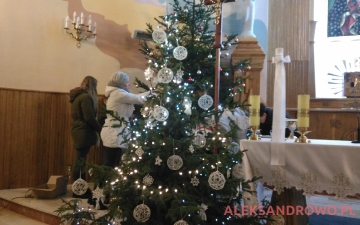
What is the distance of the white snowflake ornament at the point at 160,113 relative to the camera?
104 inches

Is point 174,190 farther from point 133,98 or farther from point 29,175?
point 29,175

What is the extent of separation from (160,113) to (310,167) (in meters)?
1.17

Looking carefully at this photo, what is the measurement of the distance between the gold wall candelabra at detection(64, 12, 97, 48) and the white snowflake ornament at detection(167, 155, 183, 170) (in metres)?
3.52

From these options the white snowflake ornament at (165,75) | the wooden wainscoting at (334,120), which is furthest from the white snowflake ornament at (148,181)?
the wooden wainscoting at (334,120)

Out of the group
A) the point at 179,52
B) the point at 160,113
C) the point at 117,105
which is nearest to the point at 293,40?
the point at 117,105

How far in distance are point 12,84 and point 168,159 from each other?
337 centimetres

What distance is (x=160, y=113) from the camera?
8.68ft

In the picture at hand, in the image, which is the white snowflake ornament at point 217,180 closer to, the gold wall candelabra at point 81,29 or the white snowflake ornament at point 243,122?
the white snowflake ornament at point 243,122

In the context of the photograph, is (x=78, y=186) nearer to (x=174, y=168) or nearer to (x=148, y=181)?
(x=148, y=181)

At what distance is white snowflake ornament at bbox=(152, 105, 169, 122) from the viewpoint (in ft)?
8.68

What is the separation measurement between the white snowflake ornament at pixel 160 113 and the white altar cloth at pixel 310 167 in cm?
69

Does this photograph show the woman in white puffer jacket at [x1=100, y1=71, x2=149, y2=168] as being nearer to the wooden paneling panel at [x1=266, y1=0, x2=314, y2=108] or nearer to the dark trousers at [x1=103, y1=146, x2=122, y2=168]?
the dark trousers at [x1=103, y1=146, x2=122, y2=168]

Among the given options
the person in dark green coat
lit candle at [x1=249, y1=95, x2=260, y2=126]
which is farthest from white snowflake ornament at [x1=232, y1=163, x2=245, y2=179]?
the person in dark green coat

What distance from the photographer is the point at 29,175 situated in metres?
5.08
